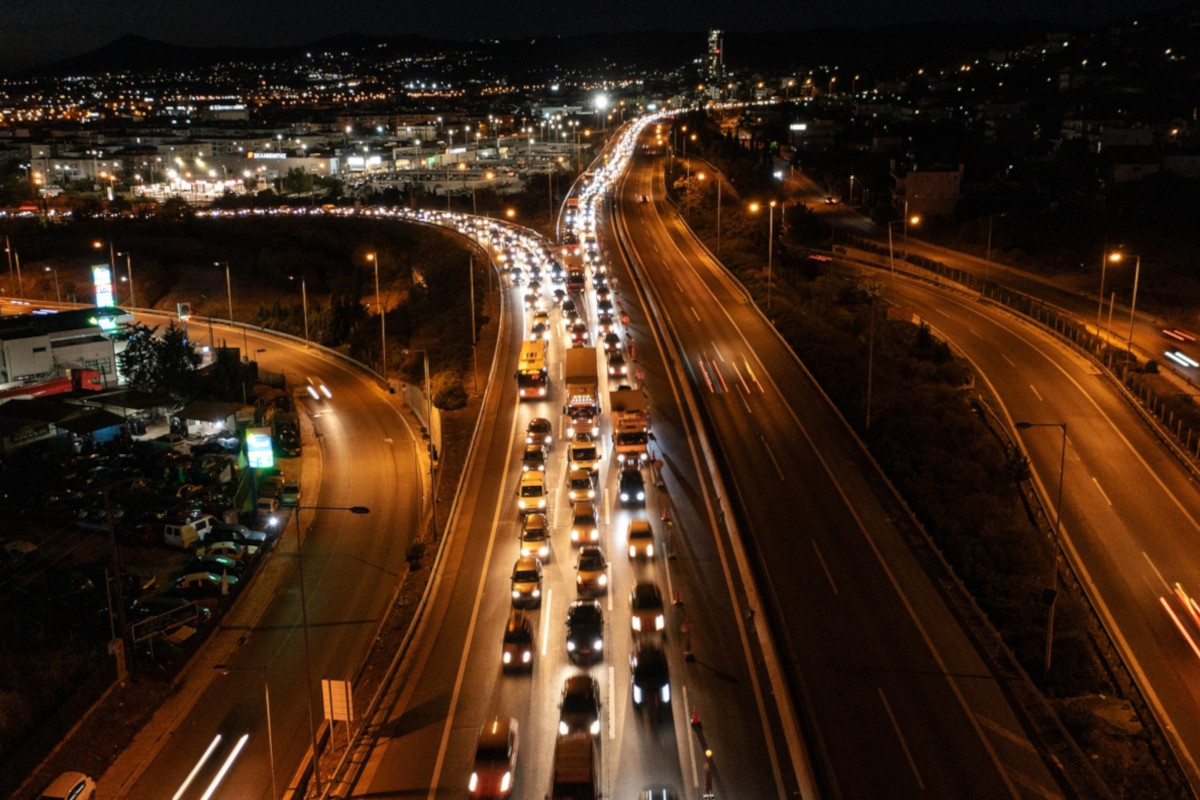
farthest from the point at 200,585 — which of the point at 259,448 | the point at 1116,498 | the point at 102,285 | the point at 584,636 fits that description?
the point at 102,285

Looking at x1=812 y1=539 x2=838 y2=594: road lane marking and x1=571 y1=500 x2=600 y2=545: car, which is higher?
x1=571 y1=500 x2=600 y2=545: car

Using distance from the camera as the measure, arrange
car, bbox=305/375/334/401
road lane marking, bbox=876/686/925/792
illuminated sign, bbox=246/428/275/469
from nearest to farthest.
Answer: road lane marking, bbox=876/686/925/792 < illuminated sign, bbox=246/428/275/469 < car, bbox=305/375/334/401

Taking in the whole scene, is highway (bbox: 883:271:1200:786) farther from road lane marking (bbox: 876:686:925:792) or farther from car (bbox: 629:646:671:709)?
car (bbox: 629:646:671:709)

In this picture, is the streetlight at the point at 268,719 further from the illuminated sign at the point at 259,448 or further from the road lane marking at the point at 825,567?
the road lane marking at the point at 825,567

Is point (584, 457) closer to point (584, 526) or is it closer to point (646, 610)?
point (584, 526)

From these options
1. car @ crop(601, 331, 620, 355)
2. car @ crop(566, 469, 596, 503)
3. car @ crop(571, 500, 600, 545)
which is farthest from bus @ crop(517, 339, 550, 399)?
car @ crop(571, 500, 600, 545)
